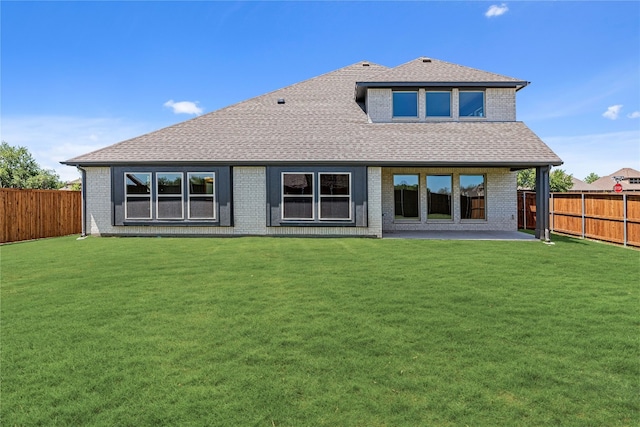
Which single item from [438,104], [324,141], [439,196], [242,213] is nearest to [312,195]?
[324,141]

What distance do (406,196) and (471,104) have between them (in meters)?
5.29

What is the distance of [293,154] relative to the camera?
13.9 metres

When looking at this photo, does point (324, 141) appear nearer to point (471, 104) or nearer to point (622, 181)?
point (471, 104)

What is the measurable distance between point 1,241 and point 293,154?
39.1ft

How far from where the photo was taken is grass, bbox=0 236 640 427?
9.25 ft

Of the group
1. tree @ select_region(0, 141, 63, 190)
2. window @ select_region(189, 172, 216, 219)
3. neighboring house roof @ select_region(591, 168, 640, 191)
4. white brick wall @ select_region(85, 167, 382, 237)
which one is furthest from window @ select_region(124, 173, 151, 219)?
neighboring house roof @ select_region(591, 168, 640, 191)

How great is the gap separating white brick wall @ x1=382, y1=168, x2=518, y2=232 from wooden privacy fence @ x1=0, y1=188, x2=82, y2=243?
14859mm

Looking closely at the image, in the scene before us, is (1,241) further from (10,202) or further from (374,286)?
(374,286)

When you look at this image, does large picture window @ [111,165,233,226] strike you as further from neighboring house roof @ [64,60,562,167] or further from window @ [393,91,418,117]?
window @ [393,91,418,117]

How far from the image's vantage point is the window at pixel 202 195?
1401 cm

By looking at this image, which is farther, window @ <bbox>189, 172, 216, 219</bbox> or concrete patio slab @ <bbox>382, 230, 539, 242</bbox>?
window @ <bbox>189, 172, 216, 219</bbox>

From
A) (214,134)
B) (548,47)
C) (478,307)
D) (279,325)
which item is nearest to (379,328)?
(279,325)

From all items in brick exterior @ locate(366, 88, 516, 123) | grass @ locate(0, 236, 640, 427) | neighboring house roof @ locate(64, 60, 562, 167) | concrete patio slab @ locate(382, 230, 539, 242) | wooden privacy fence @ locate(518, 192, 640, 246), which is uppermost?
brick exterior @ locate(366, 88, 516, 123)

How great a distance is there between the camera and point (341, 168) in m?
13.8
